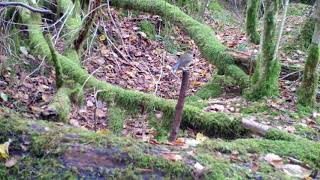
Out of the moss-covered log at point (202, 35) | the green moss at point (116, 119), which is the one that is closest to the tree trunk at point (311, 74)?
the moss-covered log at point (202, 35)

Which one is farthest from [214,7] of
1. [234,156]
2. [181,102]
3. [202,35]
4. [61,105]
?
[234,156]

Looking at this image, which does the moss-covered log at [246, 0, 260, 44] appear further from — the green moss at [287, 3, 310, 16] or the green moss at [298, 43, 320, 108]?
the green moss at [287, 3, 310, 16]

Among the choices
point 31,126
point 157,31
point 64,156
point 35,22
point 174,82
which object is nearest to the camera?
point 64,156

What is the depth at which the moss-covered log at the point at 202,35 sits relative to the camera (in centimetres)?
501

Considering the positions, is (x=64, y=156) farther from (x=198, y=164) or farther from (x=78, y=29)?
(x=78, y=29)

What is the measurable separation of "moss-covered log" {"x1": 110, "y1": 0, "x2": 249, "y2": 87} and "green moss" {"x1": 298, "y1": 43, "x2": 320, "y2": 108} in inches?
32.7

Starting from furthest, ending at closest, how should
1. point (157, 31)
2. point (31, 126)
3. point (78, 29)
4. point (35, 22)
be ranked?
point (157, 31) < point (35, 22) < point (78, 29) < point (31, 126)

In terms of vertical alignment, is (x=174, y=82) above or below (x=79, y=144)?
below

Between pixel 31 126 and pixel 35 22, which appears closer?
pixel 31 126

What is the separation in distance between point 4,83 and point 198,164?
2843mm

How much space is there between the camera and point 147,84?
18.8 feet

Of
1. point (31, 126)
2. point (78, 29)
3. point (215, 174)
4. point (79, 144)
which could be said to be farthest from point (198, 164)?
point (78, 29)

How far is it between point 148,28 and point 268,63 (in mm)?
4011

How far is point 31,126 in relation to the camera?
92.4 inches
